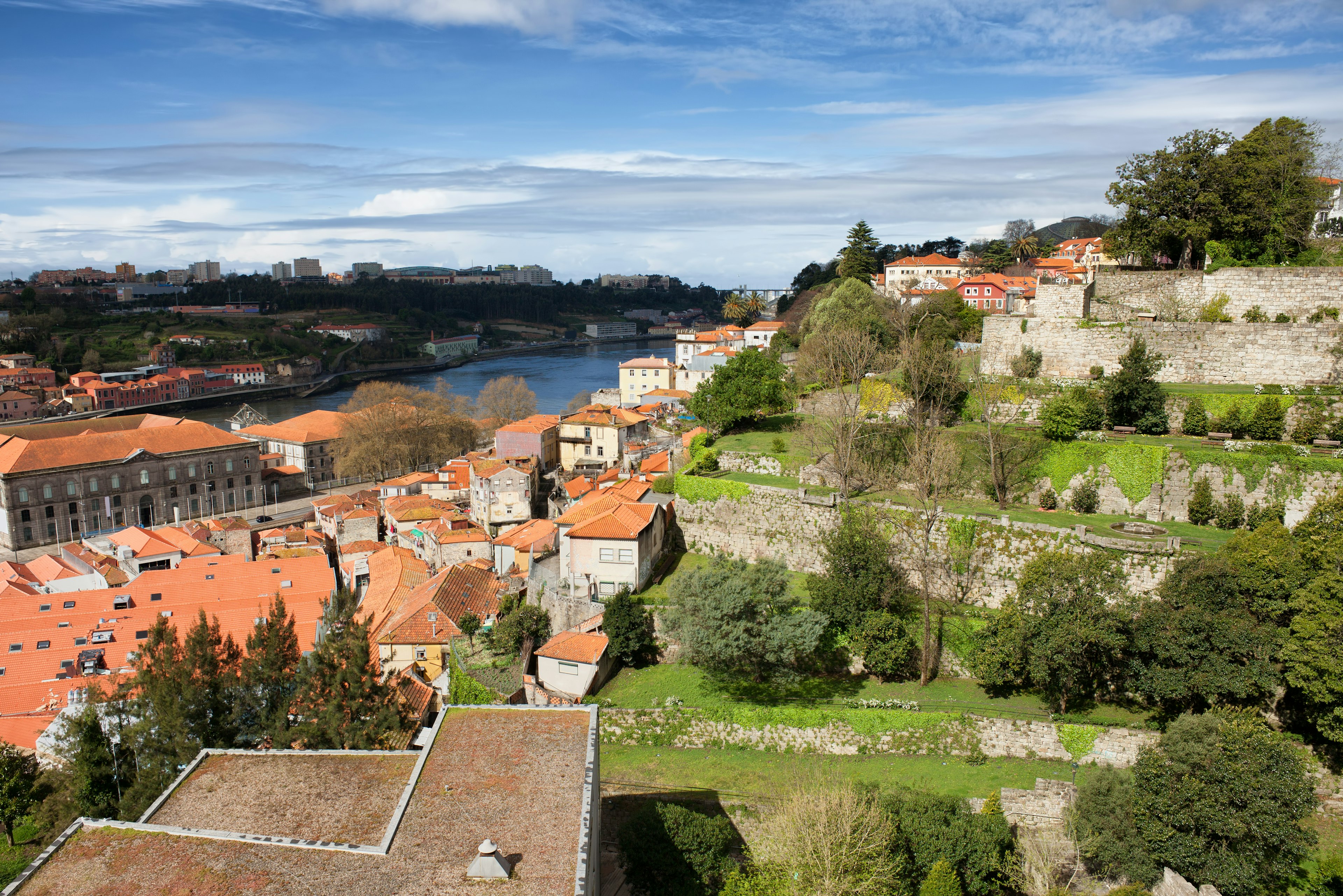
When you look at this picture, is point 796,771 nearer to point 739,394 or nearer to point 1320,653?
point 1320,653

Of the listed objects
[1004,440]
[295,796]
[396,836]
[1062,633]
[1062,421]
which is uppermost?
[1062,421]

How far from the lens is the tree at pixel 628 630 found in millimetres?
17297

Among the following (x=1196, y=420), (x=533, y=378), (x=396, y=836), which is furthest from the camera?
(x=533, y=378)

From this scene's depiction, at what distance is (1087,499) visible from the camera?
17.2 meters

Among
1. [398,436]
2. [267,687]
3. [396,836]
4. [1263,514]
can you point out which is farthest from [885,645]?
[398,436]

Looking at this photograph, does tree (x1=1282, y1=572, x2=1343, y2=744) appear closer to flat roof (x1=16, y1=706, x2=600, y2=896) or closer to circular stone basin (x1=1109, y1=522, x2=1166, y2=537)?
circular stone basin (x1=1109, y1=522, x2=1166, y2=537)

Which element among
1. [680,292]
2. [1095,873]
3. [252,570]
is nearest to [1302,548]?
[1095,873]

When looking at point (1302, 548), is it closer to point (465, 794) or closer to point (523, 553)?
point (465, 794)

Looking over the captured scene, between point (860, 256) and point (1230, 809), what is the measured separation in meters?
38.5

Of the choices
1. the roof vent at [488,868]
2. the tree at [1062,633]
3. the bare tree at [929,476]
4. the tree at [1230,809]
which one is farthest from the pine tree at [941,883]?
the roof vent at [488,868]

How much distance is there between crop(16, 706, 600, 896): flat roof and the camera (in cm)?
807

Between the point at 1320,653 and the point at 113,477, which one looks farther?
the point at 113,477

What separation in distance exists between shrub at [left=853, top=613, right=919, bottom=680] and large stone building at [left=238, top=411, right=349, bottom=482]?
3914cm

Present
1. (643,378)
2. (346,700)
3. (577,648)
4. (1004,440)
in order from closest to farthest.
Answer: (346,700), (577,648), (1004,440), (643,378)
